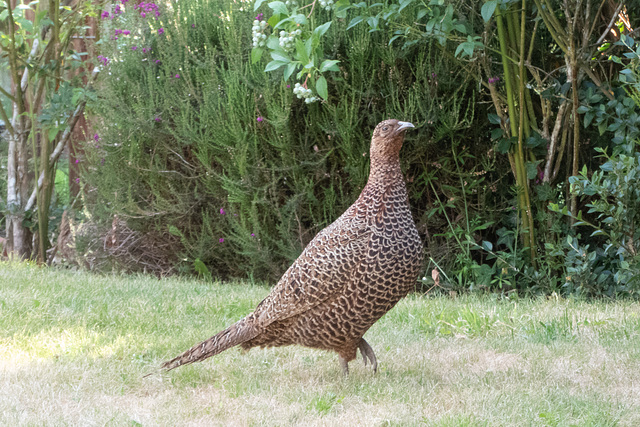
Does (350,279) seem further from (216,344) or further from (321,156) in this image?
(321,156)

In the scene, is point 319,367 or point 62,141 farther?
point 62,141

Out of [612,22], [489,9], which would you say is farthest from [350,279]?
[612,22]

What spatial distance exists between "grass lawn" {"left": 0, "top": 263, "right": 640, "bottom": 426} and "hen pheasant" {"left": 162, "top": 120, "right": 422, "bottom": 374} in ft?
0.79

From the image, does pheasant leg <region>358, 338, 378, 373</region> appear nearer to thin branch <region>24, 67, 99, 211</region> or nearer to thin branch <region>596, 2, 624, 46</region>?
thin branch <region>596, 2, 624, 46</region>

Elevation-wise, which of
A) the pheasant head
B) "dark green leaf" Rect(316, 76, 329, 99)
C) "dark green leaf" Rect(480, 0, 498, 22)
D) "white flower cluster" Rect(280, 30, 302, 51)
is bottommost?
the pheasant head

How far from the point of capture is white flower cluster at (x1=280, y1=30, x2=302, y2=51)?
160 inches

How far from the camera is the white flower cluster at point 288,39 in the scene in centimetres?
406

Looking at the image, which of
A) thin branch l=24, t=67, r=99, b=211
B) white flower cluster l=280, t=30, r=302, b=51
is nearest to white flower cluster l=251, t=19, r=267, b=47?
white flower cluster l=280, t=30, r=302, b=51

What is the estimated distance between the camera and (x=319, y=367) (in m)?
3.92

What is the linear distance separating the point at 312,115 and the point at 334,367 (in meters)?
2.70

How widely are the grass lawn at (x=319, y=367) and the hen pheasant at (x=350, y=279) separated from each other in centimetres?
24

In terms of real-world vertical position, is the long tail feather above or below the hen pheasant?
below

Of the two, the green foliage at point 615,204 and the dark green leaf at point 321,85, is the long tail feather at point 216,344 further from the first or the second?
the green foliage at point 615,204

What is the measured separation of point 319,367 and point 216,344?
0.66 m
